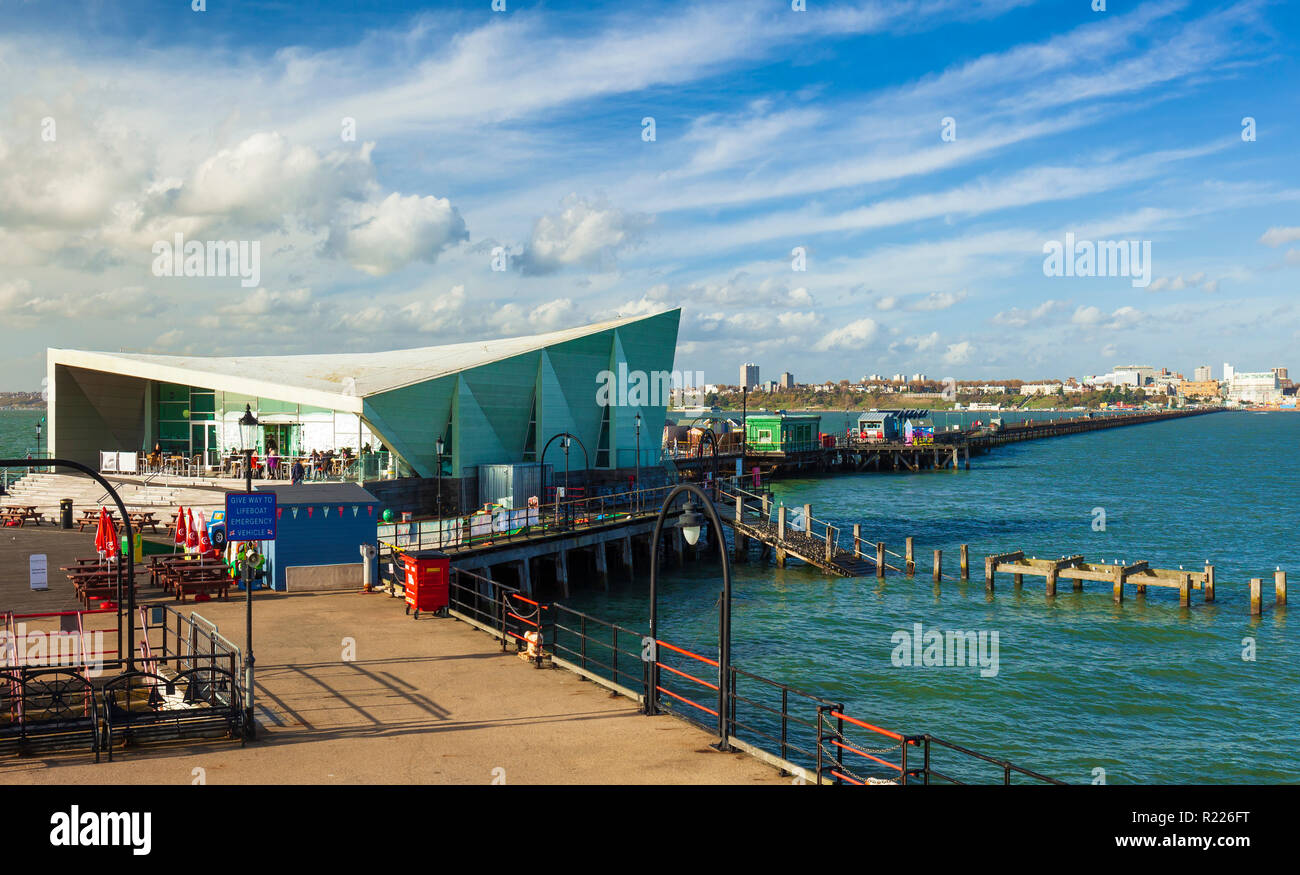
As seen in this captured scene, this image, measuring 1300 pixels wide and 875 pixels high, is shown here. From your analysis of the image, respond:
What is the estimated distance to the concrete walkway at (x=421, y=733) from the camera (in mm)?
10664

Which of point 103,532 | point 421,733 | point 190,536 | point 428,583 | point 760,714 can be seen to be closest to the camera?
point 421,733

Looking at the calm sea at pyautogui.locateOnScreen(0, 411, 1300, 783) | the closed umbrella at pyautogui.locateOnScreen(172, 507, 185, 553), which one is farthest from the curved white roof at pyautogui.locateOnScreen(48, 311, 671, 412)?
the calm sea at pyautogui.locateOnScreen(0, 411, 1300, 783)

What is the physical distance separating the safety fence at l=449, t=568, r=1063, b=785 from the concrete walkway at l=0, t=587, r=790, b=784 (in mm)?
443

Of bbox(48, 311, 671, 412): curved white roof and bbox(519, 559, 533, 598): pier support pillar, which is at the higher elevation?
bbox(48, 311, 671, 412): curved white roof

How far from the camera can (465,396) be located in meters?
39.6

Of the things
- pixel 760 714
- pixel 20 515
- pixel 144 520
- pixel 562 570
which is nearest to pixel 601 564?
pixel 562 570

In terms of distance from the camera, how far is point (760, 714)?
66.5ft

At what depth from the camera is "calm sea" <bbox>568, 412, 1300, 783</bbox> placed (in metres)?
19.7

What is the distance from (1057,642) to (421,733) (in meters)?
21.6

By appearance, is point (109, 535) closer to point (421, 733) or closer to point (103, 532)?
point (103, 532)

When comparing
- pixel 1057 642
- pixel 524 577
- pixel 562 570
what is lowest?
pixel 1057 642

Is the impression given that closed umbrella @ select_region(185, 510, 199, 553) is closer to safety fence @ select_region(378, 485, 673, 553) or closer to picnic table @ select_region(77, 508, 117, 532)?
safety fence @ select_region(378, 485, 673, 553)

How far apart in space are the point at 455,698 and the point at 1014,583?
2737 centimetres
